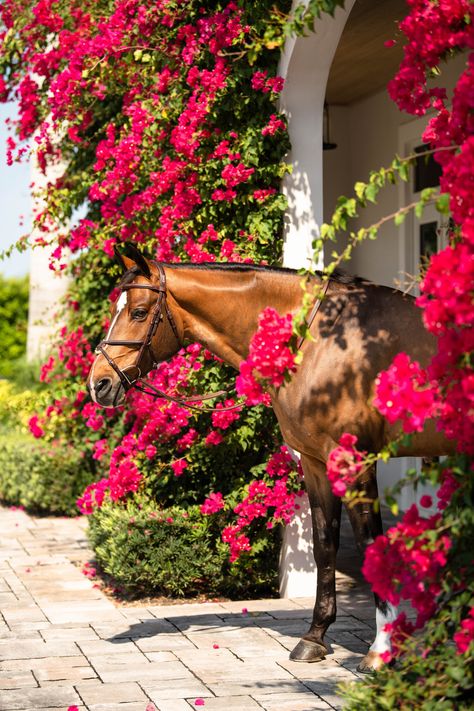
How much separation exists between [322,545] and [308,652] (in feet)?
1.72

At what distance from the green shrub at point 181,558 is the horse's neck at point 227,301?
1.77 meters

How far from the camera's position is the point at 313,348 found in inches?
184

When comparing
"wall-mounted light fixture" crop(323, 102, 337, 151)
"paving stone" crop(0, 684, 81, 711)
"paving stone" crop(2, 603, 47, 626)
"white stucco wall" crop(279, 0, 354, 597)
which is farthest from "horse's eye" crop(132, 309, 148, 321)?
"wall-mounted light fixture" crop(323, 102, 337, 151)

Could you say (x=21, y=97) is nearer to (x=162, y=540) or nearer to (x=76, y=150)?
(x=76, y=150)

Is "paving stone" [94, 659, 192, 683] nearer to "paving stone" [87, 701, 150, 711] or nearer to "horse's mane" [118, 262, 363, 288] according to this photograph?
"paving stone" [87, 701, 150, 711]

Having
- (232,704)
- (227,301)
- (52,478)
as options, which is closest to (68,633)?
(232,704)

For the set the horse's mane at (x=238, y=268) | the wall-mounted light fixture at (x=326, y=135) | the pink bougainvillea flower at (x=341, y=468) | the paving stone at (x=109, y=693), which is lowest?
the paving stone at (x=109, y=693)

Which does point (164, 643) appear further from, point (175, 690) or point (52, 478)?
point (52, 478)

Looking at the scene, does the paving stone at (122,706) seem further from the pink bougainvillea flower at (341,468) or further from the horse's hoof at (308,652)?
the pink bougainvillea flower at (341,468)

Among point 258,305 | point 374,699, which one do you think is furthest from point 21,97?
point 374,699

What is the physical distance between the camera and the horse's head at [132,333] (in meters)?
4.73

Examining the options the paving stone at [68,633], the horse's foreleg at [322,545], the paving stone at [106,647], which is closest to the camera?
the horse's foreleg at [322,545]

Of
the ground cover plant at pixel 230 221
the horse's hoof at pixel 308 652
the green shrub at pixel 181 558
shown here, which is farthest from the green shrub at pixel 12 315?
the horse's hoof at pixel 308 652

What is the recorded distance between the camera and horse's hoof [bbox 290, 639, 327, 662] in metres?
4.76
